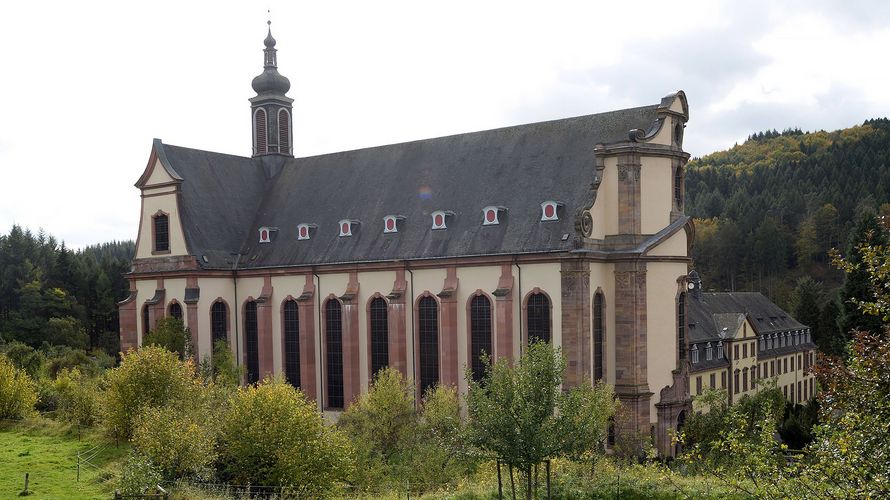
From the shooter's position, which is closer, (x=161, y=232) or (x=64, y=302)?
(x=161, y=232)

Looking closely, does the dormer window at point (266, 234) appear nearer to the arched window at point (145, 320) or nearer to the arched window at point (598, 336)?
the arched window at point (145, 320)

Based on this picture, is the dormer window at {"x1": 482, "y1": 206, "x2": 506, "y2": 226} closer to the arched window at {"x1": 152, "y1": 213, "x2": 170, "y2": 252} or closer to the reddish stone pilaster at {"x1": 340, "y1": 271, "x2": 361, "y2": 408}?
the reddish stone pilaster at {"x1": 340, "y1": 271, "x2": 361, "y2": 408}

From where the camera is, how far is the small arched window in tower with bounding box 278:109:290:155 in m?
61.8

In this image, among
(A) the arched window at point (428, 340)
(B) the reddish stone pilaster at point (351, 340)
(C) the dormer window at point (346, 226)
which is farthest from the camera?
(C) the dormer window at point (346, 226)

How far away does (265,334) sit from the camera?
53094mm

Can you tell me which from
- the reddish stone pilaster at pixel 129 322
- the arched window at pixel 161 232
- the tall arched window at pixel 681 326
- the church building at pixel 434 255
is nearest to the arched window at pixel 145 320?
the church building at pixel 434 255

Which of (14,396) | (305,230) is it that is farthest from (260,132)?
(14,396)

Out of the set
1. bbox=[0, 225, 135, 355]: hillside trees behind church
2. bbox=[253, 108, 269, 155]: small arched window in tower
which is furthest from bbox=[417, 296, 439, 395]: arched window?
bbox=[0, 225, 135, 355]: hillside trees behind church

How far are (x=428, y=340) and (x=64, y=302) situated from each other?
2380 inches

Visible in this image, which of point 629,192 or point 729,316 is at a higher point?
point 629,192

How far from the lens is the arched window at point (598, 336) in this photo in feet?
140

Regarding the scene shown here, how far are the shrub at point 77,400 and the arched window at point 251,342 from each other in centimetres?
937

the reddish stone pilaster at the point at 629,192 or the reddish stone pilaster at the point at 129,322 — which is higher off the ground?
the reddish stone pilaster at the point at 629,192

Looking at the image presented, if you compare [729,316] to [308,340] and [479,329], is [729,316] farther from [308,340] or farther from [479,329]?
[308,340]
